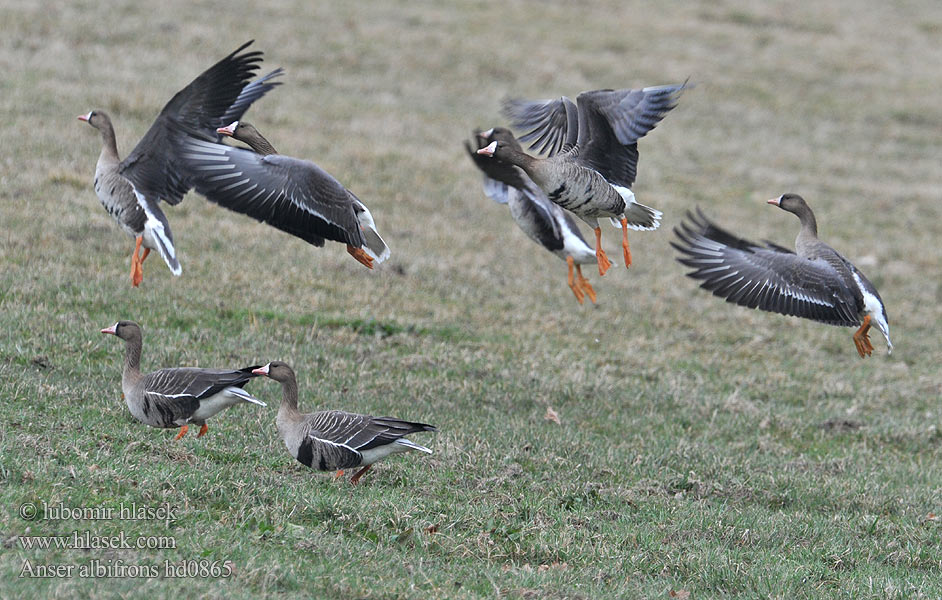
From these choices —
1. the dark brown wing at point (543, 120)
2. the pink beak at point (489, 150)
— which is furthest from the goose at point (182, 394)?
the dark brown wing at point (543, 120)

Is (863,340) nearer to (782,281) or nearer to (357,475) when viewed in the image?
(782,281)

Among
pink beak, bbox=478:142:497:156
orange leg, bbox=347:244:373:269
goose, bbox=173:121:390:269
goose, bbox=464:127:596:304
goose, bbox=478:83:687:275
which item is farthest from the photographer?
goose, bbox=464:127:596:304

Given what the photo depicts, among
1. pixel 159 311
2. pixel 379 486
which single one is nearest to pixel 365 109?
pixel 159 311

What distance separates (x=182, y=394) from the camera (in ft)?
27.0

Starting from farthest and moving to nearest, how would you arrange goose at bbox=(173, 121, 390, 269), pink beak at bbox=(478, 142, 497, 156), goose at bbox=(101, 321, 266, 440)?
pink beak at bbox=(478, 142, 497, 156) < goose at bbox=(173, 121, 390, 269) < goose at bbox=(101, 321, 266, 440)

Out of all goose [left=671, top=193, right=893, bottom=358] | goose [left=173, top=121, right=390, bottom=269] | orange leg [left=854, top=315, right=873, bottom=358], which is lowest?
orange leg [left=854, top=315, right=873, bottom=358]

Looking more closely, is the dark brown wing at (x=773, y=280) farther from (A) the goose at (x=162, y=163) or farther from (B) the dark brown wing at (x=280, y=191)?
(A) the goose at (x=162, y=163)

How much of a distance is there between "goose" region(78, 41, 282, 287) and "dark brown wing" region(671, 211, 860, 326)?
14.4 feet

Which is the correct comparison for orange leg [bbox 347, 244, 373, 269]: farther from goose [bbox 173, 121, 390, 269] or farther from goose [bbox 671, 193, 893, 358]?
goose [bbox 671, 193, 893, 358]

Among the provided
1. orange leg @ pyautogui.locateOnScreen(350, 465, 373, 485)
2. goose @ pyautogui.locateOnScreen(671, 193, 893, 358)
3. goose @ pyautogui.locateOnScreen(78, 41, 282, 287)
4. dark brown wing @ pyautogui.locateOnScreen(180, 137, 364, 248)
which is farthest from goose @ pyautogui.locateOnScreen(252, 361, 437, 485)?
goose @ pyautogui.locateOnScreen(671, 193, 893, 358)

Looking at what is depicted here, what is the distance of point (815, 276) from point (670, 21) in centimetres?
2871

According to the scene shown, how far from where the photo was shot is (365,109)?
963 inches

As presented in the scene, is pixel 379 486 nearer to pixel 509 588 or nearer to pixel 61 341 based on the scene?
pixel 509 588

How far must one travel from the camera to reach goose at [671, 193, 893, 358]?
32.9 feet
